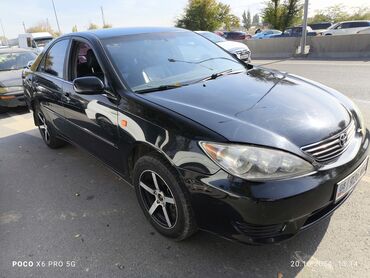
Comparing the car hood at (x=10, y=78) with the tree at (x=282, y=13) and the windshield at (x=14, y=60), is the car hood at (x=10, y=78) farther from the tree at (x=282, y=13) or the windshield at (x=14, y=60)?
the tree at (x=282, y=13)

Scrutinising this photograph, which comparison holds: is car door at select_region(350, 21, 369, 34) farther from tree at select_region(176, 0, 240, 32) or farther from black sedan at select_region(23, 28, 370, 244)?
black sedan at select_region(23, 28, 370, 244)

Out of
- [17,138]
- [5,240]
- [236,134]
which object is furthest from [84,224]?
[17,138]

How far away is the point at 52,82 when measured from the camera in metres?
4.25

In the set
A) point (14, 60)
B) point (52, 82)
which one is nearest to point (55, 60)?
point (52, 82)

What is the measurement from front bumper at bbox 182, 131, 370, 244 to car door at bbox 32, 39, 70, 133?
2.53 m

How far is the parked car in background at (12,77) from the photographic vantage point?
7.86 m

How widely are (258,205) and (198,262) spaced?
2.60 feet

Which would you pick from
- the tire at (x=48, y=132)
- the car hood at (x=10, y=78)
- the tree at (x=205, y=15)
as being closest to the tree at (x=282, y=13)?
the tree at (x=205, y=15)

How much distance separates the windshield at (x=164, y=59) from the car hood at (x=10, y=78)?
18.8 ft

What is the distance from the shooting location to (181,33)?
155 inches

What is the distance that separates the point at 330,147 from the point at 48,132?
4.19 meters

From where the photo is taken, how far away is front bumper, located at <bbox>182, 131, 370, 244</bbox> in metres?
2.00

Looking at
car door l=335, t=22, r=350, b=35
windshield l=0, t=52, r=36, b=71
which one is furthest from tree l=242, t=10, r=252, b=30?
windshield l=0, t=52, r=36, b=71

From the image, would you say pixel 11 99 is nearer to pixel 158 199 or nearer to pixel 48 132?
pixel 48 132
